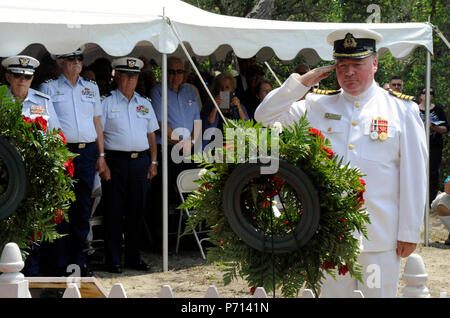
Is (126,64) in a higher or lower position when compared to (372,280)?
higher

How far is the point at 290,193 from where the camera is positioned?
8.76ft

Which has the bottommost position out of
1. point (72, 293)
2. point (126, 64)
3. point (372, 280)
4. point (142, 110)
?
point (372, 280)

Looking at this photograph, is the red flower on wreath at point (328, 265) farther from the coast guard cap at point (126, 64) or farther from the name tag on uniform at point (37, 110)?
the coast guard cap at point (126, 64)

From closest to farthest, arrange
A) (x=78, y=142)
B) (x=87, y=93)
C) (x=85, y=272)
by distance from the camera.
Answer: (x=78, y=142) → (x=87, y=93) → (x=85, y=272)

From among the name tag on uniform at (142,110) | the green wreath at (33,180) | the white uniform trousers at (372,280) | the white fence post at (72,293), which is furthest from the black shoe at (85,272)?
the white fence post at (72,293)

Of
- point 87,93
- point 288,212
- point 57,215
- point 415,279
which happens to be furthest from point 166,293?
point 87,93

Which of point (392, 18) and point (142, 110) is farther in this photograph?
A: point (392, 18)

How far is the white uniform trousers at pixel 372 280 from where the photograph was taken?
10.9 feet

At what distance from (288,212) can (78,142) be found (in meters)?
3.85

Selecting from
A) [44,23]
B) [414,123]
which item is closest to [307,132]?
[414,123]

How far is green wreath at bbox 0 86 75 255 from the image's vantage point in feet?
9.11

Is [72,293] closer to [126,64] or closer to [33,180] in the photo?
[33,180]

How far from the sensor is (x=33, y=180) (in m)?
2.82

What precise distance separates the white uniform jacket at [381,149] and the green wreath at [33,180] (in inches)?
36.7
